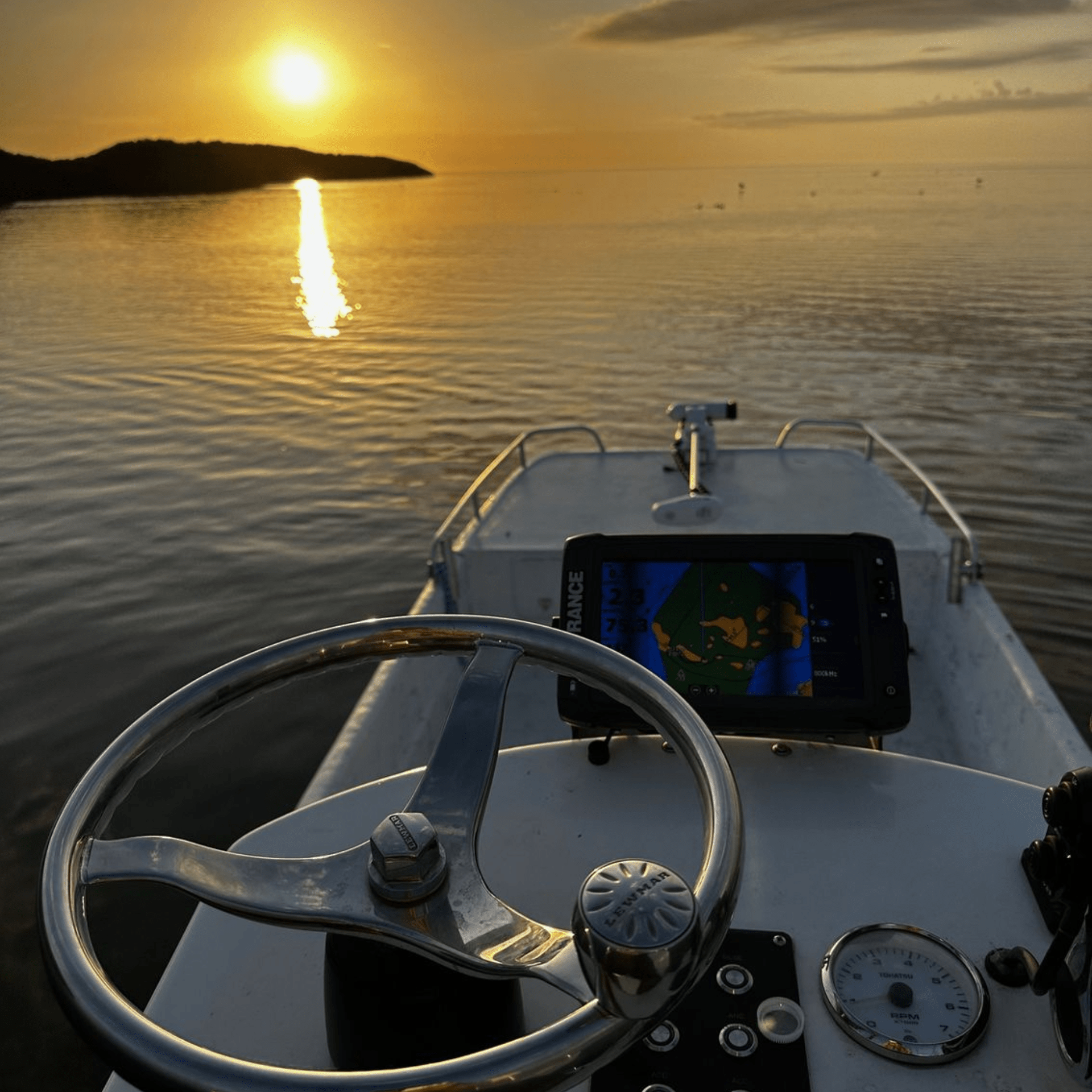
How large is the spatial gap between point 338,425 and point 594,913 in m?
11.0

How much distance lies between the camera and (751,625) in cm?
214

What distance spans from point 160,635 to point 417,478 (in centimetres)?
361

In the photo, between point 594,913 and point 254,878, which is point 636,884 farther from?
point 254,878

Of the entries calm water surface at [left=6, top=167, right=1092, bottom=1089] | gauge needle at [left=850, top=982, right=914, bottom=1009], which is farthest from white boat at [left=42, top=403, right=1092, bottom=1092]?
calm water surface at [left=6, top=167, right=1092, bottom=1089]

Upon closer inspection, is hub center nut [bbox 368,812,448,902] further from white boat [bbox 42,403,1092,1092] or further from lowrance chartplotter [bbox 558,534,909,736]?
lowrance chartplotter [bbox 558,534,909,736]

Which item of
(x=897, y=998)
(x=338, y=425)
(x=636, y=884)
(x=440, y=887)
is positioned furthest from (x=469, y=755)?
(x=338, y=425)

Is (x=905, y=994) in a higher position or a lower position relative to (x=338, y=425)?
higher

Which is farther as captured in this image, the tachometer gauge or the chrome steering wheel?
the tachometer gauge

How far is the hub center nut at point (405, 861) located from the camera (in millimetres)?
953

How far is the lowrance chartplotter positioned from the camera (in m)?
1.94

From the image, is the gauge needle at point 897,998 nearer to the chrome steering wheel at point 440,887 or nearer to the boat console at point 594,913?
the boat console at point 594,913

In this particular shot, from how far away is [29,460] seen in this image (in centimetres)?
986

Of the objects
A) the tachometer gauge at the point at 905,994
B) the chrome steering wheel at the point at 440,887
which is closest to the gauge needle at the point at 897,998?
the tachometer gauge at the point at 905,994

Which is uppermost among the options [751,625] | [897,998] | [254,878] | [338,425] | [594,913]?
[594,913]
